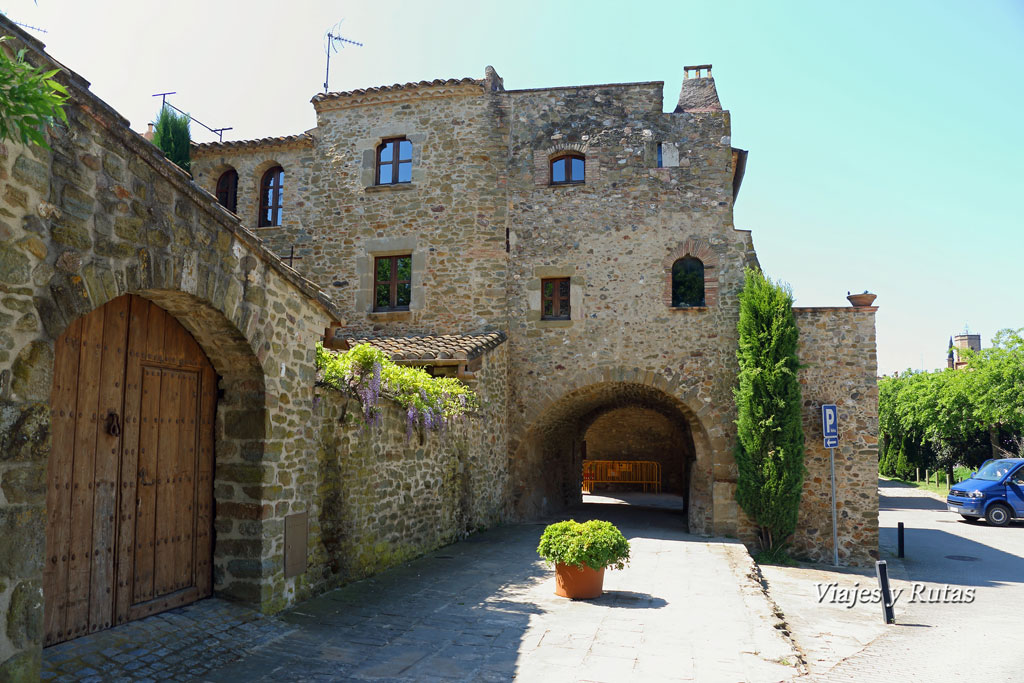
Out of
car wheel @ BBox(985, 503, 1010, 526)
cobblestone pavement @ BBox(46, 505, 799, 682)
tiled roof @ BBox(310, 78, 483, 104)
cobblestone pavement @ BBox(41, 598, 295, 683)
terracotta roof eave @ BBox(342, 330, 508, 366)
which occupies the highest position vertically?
tiled roof @ BBox(310, 78, 483, 104)

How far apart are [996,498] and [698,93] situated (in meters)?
11.8

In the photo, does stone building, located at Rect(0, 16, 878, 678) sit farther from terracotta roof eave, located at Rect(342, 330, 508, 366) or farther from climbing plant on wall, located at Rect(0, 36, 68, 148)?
climbing plant on wall, located at Rect(0, 36, 68, 148)

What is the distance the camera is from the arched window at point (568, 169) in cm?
1350

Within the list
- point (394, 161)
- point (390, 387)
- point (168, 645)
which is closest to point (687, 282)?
point (394, 161)

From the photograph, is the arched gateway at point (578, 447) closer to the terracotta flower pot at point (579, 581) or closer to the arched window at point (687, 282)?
the arched window at point (687, 282)

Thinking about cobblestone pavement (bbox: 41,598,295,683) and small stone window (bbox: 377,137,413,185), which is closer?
cobblestone pavement (bbox: 41,598,295,683)

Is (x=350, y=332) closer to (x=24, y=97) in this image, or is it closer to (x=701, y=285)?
(x=701, y=285)

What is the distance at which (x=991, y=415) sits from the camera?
865 inches

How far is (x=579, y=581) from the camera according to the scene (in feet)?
22.5

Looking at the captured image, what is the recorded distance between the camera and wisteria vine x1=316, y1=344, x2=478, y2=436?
23.4 feet

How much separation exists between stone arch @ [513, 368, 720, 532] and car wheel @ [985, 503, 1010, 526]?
774cm

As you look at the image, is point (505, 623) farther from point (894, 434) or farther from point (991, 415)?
point (894, 434)

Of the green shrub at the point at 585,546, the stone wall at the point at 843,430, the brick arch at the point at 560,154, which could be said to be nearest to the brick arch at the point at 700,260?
the stone wall at the point at 843,430

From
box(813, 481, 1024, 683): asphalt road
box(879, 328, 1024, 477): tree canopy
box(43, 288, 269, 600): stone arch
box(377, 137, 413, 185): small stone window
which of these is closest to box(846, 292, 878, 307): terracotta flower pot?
box(813, 481, 1024, 683): asphalt road
